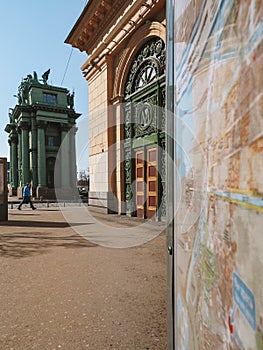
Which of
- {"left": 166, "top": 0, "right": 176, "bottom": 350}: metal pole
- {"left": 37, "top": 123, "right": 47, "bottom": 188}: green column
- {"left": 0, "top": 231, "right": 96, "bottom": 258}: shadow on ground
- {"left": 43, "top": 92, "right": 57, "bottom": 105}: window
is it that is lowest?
{"left": 0, "top": 231, "right": 96, "bottom": 258}: shadow on ground

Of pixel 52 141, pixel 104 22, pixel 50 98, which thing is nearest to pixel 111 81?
pixel 104 22

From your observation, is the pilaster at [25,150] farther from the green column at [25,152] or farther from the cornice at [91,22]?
the cornice at [91,22]

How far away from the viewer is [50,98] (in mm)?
30797

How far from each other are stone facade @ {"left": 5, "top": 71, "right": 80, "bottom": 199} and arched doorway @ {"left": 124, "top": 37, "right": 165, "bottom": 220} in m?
20.5

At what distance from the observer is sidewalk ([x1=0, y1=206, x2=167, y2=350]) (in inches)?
80.7

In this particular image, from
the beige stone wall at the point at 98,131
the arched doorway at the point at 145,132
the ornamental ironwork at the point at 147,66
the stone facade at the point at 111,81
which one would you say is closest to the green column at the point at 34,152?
the beige stone wall at the point at 98,131

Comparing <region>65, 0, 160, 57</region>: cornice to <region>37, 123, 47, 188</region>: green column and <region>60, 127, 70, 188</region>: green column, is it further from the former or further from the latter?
<region>60, 127, 70, 188</region>: green column

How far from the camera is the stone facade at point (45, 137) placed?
94.1 ft

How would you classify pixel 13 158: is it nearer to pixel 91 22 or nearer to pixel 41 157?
pixel 41 157

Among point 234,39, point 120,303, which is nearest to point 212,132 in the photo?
point 234,39

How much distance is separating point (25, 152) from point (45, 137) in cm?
317

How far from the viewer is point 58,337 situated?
205cm

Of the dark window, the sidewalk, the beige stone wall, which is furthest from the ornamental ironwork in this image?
the dark window

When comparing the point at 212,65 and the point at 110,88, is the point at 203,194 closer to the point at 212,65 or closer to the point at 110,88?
the point at 212,65
